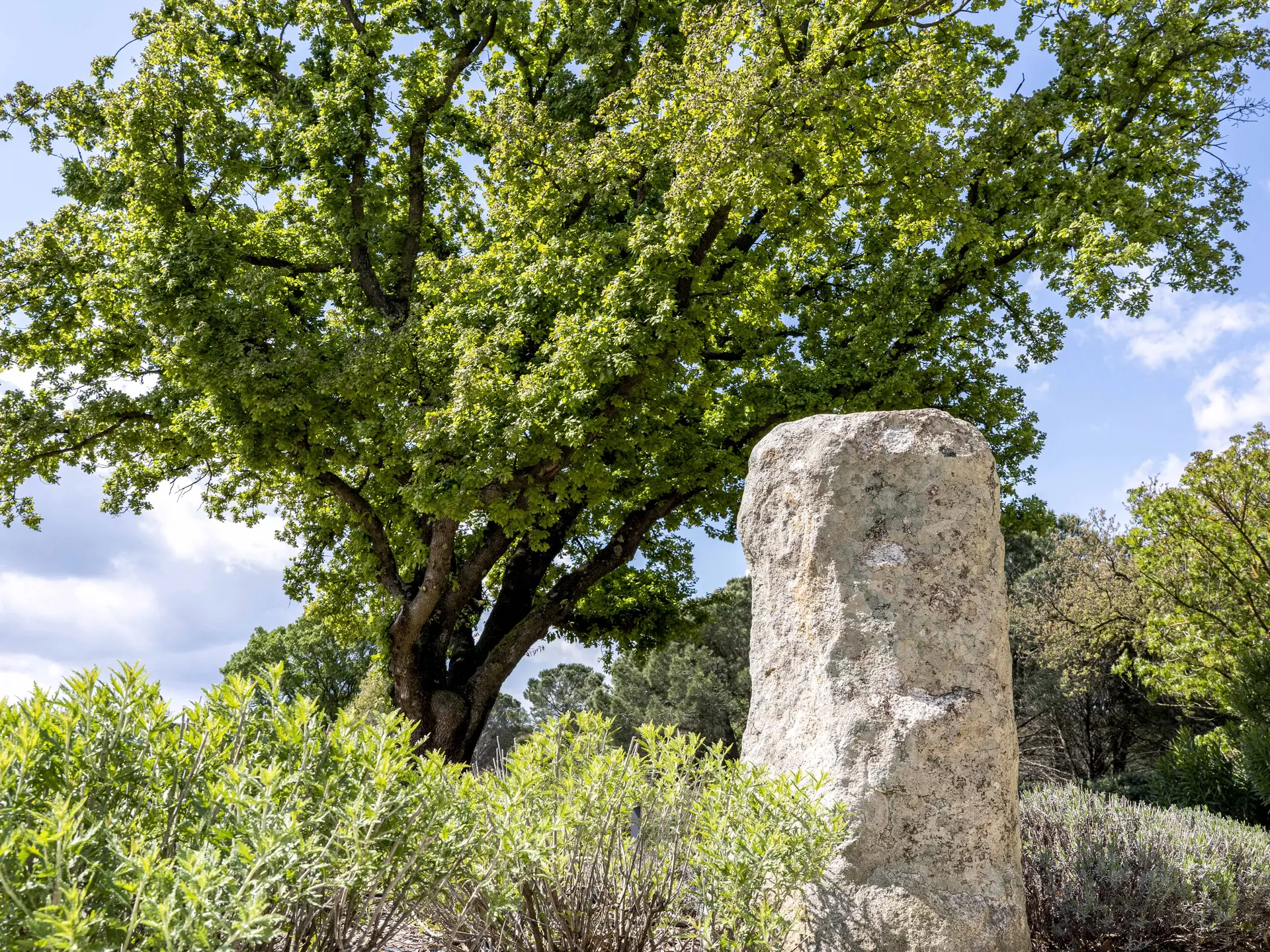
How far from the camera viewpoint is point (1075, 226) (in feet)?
39.1

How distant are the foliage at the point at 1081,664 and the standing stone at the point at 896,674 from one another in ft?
55.9

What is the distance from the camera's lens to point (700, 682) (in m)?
29.6

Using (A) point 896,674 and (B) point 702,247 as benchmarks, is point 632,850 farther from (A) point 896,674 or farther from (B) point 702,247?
(B) point 702,247

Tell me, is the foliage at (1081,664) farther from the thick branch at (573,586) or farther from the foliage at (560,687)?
the foliage at (560,687)

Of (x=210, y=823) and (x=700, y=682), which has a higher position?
(x=700, y=682)

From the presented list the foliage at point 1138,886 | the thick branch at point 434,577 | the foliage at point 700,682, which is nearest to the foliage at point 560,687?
the foliage at point 700,682

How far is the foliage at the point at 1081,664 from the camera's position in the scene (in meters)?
20.7

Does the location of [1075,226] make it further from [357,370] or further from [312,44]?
[312,44]

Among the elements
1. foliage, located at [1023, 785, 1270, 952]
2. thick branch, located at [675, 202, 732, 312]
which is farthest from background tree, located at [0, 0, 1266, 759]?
foliage, located at [1023, 785, 1270, 952]

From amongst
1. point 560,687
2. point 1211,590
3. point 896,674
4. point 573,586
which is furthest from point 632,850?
point 560,687

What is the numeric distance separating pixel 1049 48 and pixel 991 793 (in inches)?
557

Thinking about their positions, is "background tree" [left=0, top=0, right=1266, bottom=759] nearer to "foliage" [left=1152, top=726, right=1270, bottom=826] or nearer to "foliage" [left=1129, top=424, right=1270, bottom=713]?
"foliage" [left=1129, top=424, right=1270, bottom=713]

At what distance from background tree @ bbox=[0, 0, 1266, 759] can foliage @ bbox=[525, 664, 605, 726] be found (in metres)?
21.6

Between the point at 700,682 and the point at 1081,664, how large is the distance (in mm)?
11733
